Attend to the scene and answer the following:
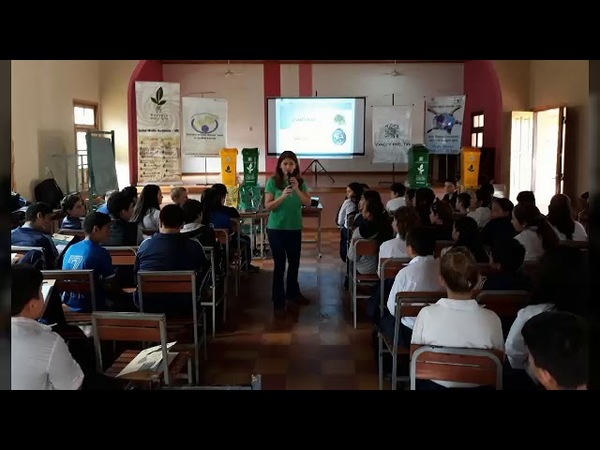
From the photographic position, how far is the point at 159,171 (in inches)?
373

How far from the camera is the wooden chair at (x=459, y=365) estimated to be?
227 centimetres

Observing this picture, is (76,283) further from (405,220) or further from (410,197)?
(410,197)

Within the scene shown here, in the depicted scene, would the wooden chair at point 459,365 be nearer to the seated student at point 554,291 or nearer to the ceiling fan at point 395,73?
the seated student at point 554,291

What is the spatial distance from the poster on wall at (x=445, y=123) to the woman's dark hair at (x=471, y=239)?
6201 mm

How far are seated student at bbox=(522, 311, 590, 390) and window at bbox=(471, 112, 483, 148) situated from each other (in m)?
9.63

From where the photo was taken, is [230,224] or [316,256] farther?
[316,256]

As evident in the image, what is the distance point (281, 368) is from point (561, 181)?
234 inches

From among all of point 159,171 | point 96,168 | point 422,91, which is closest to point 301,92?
point 422,91

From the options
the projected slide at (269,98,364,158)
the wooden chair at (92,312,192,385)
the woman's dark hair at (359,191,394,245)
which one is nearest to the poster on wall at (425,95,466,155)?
the projected slide at (269,98,364,158)

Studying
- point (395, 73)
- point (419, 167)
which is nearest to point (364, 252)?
point (419, 167)

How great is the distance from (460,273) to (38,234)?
275cm

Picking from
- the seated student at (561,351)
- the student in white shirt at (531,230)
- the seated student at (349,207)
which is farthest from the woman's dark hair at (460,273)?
the seated student at (349,207)

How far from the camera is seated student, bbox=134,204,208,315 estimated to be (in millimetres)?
3842
